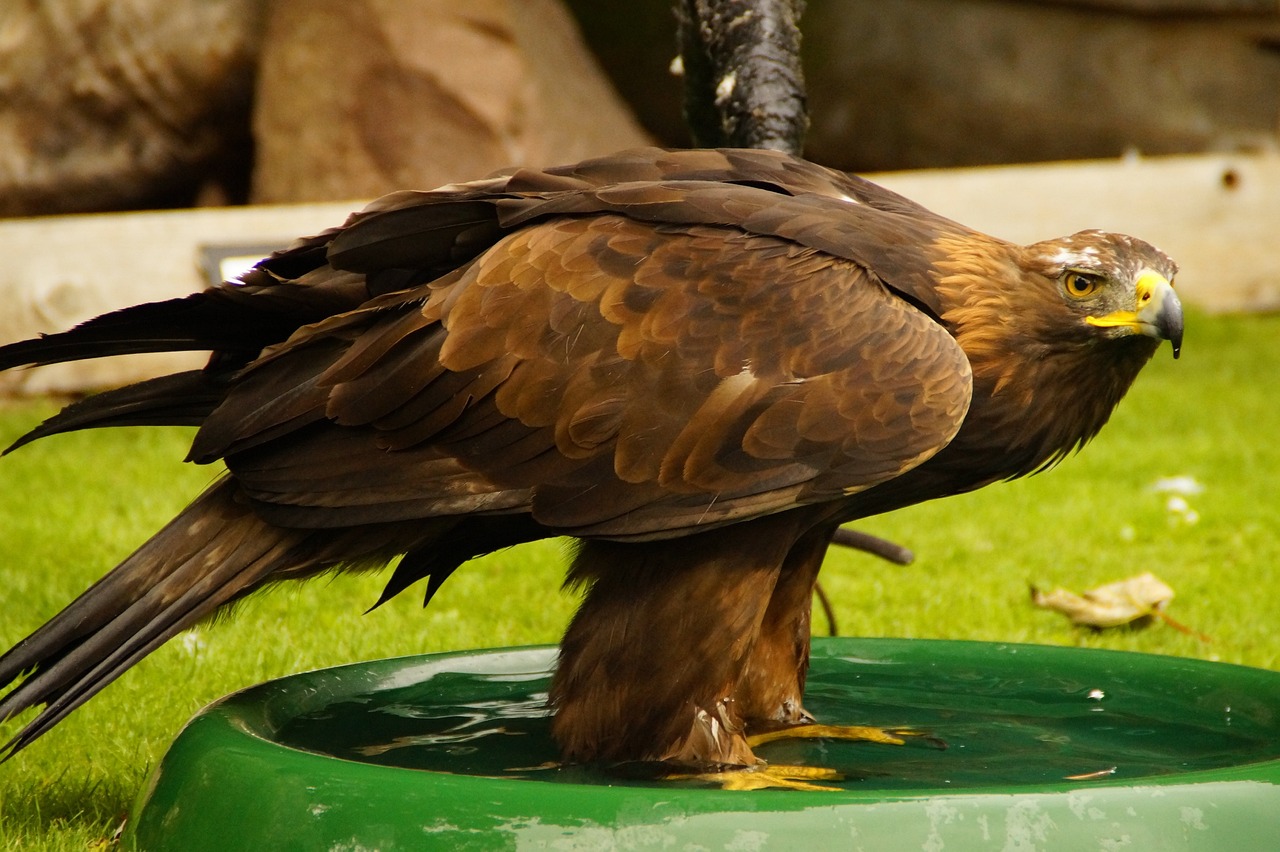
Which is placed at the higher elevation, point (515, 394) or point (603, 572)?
point (515, 394)

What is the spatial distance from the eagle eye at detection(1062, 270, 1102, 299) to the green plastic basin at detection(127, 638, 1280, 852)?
3.17 feet

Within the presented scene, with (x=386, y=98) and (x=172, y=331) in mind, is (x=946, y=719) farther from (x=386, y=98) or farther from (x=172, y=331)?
(x=386, y=98)

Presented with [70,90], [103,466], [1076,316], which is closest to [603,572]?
[1076,316]

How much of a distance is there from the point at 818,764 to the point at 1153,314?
45.0 inches

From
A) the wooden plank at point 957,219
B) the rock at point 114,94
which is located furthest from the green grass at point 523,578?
the rock at point 114,94

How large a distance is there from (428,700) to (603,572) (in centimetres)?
72

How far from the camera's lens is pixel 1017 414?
11.0 ft

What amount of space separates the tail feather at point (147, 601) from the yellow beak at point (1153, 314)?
1.70 m

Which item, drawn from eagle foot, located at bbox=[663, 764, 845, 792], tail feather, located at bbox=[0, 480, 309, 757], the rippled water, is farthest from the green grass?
eagle foot, located at bbox=[663, 764, 845, 792]

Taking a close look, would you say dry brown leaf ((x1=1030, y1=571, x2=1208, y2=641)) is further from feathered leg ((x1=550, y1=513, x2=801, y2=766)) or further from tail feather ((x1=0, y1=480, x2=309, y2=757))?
tail feather ((x1=0, y1=480, x2=309, y2=757))

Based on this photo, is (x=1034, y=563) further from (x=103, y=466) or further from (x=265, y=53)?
(x=265, y=53)

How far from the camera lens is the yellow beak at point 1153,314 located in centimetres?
316

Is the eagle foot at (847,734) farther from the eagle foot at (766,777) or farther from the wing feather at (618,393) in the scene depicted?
the wing feather at (618,393)

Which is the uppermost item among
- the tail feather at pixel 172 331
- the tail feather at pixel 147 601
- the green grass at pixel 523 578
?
the tail feather at pixel 172 331
